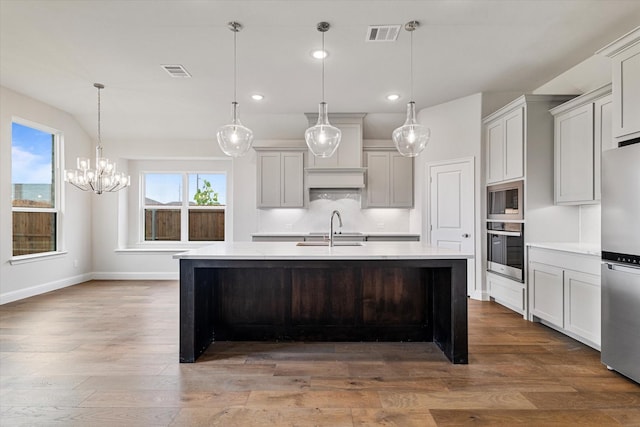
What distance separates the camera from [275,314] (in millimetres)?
3297

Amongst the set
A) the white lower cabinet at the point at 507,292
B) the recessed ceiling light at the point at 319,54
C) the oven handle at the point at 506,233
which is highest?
the recessed ceiling light at the point at 319,54

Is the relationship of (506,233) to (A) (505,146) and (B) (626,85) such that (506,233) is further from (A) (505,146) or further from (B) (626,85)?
(B) (626,85)

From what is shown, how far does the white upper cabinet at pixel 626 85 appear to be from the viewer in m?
2.46

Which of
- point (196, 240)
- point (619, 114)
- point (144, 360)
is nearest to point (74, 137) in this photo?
point (196, 240)

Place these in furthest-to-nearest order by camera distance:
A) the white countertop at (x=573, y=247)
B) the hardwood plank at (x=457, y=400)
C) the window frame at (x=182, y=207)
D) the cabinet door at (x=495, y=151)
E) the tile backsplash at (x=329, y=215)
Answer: the window frame at (x=182, y=207) → the tile backsplash at (x=329, y=215) → the cabinet door at (x=495, y=151) → the white countertop at (x=573, y=247) → the hardwood plank at (x=457, y=400)

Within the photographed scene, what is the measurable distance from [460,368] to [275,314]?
5.38 feet

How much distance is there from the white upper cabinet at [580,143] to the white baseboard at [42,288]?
711 cm

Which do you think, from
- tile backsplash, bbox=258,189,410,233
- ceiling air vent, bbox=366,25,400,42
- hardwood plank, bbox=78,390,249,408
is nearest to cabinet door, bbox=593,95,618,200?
ceiling air vent, bbox=366,25,400,42

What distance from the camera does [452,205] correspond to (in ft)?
17.3

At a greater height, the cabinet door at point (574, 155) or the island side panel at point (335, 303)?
the cabinet door at point (574, 155)

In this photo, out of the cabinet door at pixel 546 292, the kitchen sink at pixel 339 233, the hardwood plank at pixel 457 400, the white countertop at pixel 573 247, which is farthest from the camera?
the kitchen sink at pixel 339 233

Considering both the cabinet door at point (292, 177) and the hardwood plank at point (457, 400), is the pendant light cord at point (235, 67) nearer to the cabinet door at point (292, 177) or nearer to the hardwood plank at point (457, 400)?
the cabinet door at point (292, 177)

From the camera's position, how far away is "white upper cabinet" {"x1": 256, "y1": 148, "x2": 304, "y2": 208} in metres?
6.13

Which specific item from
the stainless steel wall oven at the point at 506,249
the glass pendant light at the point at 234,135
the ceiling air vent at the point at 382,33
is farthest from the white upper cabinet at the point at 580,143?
the glass pendant light at the point at 234,135
